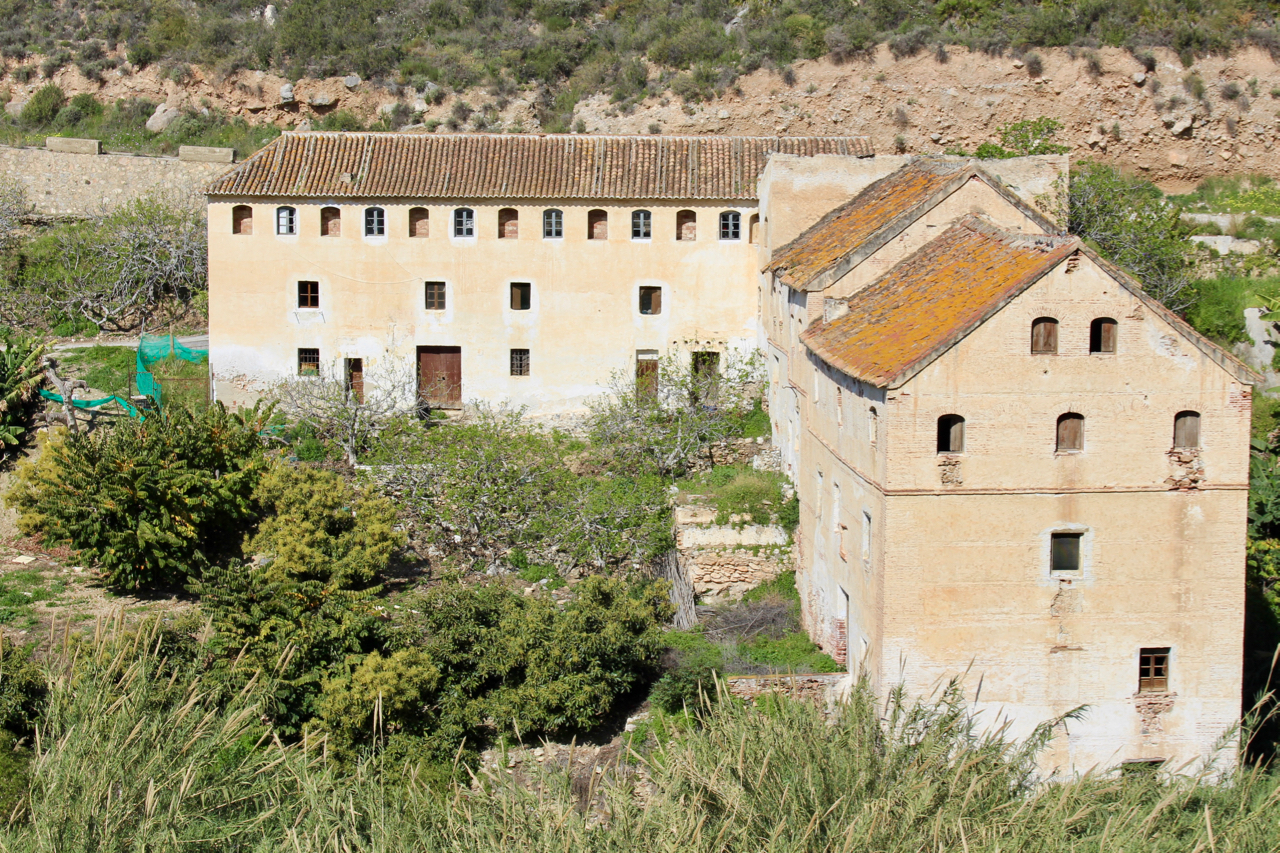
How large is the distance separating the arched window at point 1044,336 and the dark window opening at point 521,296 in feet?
53.7

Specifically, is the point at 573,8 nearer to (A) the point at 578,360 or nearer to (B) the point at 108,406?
(A) the point at 578,360

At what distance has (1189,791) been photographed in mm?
13961

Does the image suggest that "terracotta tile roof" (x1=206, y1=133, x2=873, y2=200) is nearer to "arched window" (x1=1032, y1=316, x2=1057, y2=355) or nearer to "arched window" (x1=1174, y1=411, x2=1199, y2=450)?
"arched window" (x1=1032, y1=316, x2=1057, y2=355)

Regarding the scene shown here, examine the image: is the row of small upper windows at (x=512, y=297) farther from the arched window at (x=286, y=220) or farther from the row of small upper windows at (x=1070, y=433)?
the row of small upper windows at (x=1070, y=433)

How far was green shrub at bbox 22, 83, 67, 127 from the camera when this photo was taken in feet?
167

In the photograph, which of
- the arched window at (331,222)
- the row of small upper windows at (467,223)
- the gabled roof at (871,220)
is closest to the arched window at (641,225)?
the row of small upper windows at (467,223)

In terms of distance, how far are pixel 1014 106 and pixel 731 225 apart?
17038mm

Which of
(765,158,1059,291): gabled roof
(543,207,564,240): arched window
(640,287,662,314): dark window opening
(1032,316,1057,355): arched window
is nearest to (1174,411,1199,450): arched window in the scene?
(1032,316,1057,355): arched window

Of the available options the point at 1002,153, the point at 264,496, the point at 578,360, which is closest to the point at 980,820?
the point at 264,496

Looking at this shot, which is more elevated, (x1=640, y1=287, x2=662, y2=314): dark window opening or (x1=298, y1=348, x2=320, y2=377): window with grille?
(x1=640, y1=287, x2=662, y2=314): dark window opening

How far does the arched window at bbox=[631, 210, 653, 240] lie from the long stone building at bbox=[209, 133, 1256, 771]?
8 cm

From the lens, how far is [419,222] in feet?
106

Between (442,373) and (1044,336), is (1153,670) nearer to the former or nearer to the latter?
(1044,336)

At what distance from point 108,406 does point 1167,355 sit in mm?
24128
